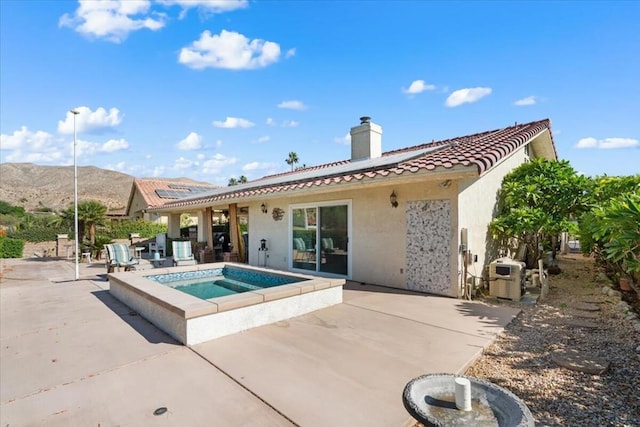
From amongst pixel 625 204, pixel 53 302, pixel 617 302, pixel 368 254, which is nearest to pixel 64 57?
pixel 53 302

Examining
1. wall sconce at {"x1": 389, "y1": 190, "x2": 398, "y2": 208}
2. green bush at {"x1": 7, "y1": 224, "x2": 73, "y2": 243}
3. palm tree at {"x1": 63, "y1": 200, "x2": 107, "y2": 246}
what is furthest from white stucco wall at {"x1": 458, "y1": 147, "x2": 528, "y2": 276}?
Result: green bush at {"x1": 7, "y1": 224, "x2": 73, "y2": 243}

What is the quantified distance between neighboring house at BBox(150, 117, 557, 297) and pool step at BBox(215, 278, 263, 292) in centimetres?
269

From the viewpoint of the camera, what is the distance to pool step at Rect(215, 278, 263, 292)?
9005mm

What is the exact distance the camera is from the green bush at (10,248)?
18.8 metres

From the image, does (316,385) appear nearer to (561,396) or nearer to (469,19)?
(561,396)

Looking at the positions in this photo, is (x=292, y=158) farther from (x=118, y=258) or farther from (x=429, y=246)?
(x=429, y=246)

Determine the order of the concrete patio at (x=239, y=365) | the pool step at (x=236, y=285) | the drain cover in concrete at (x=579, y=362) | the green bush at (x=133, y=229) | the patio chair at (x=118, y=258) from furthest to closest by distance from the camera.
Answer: the green bush at (x=133, y=229) → the patio chair at (x=118, y=258) → the pool step at (x=236, y=285) → the drain cover in concrete at (x=579, y=362) → the concrete patio at (x=239, y=365)

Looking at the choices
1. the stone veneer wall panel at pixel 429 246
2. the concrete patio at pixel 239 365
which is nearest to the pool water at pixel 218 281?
the concrete patio at pixel 239 365

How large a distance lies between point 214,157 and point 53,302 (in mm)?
50735

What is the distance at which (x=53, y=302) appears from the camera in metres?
8.05

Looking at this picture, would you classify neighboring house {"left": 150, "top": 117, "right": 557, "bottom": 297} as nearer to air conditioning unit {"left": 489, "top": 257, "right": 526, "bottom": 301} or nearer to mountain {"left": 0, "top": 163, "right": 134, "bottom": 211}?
air conditioning unit {"left": 489, "top": 257, "right": 526, "bottom": 301}

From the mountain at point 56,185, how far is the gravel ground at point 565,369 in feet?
223

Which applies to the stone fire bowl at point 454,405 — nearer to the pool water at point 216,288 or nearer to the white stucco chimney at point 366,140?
the pool water at point 216,288

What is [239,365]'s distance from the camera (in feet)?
13.8
